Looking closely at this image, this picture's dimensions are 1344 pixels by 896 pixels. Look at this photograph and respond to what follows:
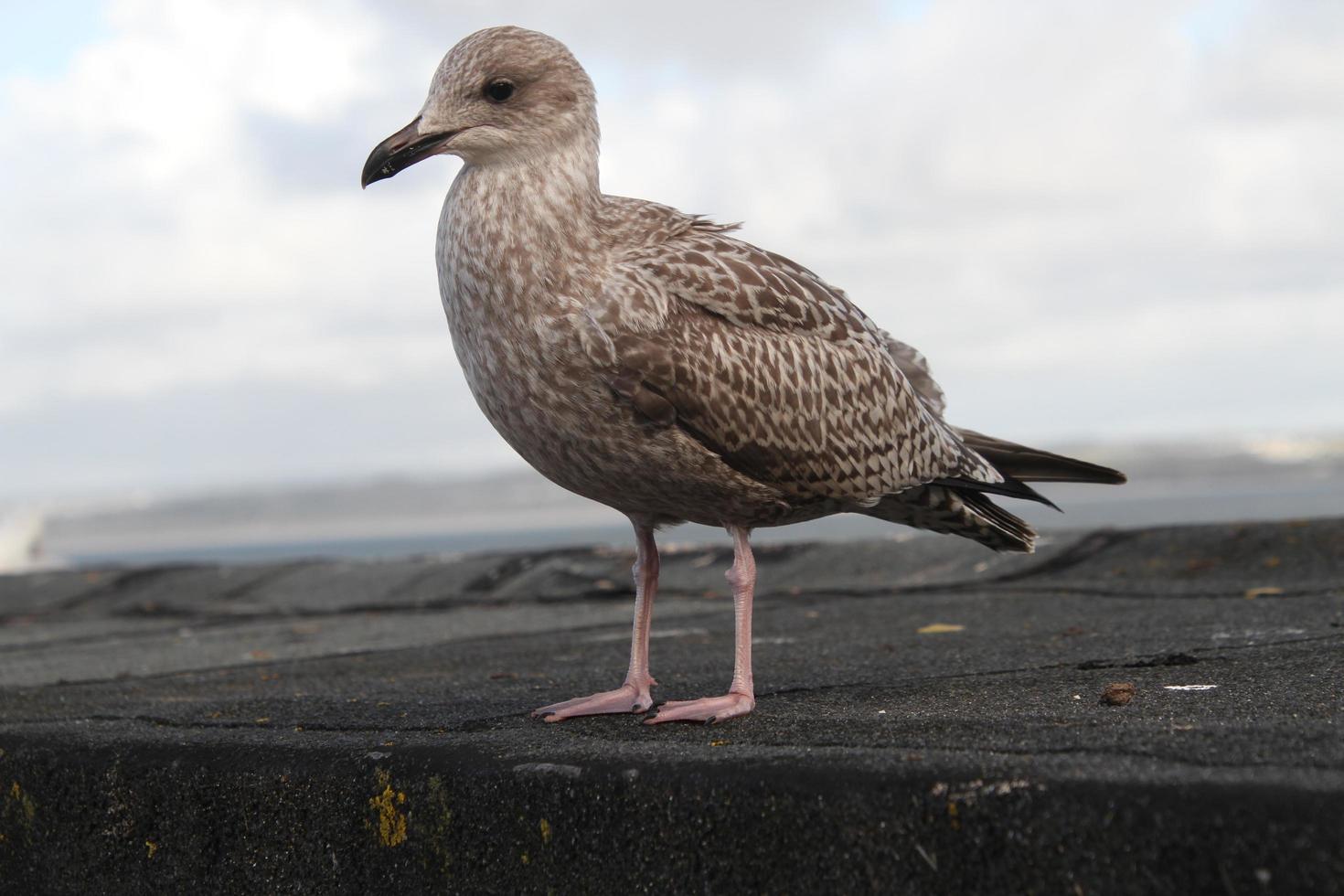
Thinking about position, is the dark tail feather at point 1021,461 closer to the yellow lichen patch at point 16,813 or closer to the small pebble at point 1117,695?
the small pebble at point 1117,695

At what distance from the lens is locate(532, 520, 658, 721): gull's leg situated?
409cm

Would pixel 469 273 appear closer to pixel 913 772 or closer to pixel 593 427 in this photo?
pixel 593 427

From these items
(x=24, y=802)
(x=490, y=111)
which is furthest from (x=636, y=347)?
(x=24, y=802)

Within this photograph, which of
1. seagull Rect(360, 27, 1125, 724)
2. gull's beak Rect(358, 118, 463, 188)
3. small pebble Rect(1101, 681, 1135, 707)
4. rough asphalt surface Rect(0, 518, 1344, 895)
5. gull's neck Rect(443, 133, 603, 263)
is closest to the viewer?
rough asphalt surface Rect(0, 518, 1344, 895)

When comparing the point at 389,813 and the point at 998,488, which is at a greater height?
the point at 998,488

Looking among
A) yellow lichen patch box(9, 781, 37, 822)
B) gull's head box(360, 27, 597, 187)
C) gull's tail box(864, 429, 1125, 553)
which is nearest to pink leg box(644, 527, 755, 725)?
gull's tail box(864, 429, 1125, 553)

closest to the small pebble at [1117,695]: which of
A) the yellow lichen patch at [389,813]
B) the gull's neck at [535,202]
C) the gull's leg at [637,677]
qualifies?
the gull's leg at [637,677]

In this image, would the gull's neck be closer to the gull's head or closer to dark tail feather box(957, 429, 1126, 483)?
the gull's head

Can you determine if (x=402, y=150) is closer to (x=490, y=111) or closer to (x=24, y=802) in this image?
(x=490, y=111)

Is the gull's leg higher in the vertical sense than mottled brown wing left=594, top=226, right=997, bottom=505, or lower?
lower

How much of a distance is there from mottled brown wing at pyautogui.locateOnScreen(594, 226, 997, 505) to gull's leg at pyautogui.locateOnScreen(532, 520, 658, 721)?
2.01ft

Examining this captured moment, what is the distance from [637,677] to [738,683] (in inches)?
16.3

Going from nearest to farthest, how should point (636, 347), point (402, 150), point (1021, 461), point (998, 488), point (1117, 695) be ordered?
point (1117, 695), point (636, 347), point (402, 150), point (998, 488), point (1021, 461)

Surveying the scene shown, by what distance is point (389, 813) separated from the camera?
3322mm
